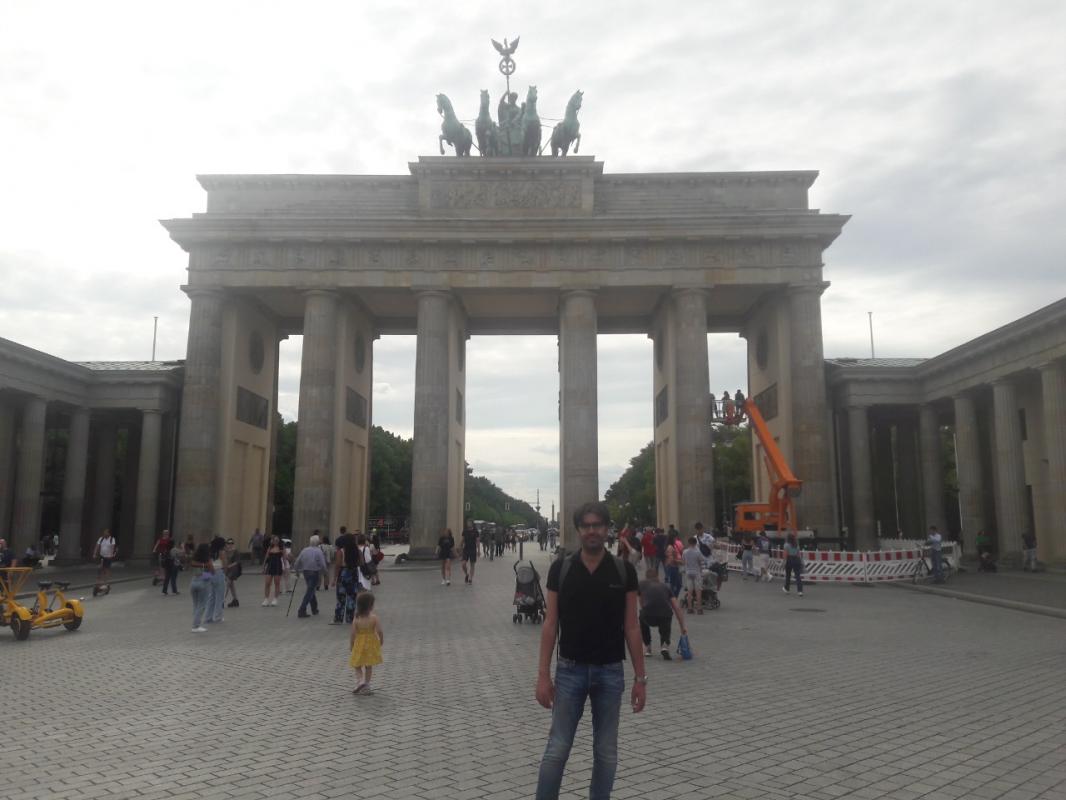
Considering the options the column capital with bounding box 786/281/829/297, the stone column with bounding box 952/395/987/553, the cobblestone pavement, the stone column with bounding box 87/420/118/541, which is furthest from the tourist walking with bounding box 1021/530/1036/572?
the stone column with bounding box 87/420/118/541

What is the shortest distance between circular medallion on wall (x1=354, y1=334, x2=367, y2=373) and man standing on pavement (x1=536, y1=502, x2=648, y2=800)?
4188 centimetres

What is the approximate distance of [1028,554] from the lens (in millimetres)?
31688

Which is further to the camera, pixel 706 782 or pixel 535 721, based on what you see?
pixel 535 721

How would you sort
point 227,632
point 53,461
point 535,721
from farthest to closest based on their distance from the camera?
1. point 53,461
2. point 227,632
3. point 535,721

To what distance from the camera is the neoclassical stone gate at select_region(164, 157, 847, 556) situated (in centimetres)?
3903

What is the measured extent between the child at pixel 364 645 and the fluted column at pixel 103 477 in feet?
130

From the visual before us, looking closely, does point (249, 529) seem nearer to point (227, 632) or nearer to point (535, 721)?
point (227, 632)

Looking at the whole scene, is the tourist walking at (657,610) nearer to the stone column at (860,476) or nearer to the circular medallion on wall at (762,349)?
the stone column at (860,476)

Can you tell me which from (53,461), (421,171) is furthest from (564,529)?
(53,461)

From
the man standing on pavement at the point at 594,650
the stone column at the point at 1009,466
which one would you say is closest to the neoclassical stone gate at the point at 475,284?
the stone column at the point at 1009,466

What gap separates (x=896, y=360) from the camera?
46.0 metres

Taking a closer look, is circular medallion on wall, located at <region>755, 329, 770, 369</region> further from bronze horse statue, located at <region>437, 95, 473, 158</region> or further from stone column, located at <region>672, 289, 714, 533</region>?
bronze horse statue, located at <region>437, 95, 473, 158</region>

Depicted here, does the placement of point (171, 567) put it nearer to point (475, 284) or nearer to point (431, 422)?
point (431, 422)

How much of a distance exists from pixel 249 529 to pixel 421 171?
20.9 m
